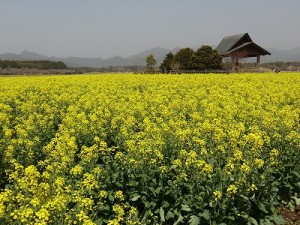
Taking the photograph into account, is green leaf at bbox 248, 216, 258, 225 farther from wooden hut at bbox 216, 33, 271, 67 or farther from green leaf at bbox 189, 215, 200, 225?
wooden hut at bbox 216, 33, 271, 67

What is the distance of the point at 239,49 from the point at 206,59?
415 inches

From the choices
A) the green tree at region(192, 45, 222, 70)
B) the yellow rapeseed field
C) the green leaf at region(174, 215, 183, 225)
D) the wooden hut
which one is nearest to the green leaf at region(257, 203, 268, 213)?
the yellow rapeseed field

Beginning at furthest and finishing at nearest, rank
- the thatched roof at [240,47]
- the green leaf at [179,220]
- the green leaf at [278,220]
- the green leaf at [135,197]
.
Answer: the thatched roof at [240,47] < the green leaf at [278,220] < the green leaf at [135,197] < the green leaf at [179,220]

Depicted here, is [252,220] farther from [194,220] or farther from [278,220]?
[194,220]

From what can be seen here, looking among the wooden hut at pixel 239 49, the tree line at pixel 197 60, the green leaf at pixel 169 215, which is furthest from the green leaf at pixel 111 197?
the wooden hut at pixel 239 49

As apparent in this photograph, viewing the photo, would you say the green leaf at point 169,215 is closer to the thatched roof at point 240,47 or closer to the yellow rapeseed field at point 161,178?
the yellow rapeseed field at point 161,178

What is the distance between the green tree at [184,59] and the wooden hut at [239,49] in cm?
649

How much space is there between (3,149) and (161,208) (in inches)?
178

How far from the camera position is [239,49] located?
2375 inches

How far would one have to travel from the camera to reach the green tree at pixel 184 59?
54597 millimetres

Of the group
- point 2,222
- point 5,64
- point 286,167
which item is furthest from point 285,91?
point 5,64

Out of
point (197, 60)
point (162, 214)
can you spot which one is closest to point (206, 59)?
point (197, 60)

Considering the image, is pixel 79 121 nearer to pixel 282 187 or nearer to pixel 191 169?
pixel 191 169

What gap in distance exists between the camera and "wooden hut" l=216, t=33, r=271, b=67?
58.7m
